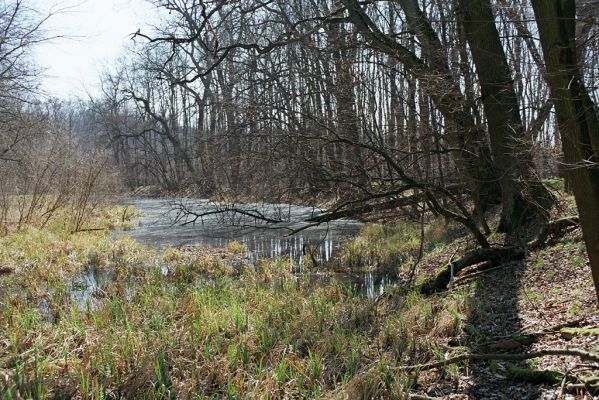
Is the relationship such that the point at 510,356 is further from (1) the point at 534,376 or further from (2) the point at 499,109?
(2) the point at 499,109

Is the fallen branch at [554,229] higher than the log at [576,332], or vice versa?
the fallen branch at [554,229]

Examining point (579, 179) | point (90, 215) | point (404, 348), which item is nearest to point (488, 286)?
point (404, 348)

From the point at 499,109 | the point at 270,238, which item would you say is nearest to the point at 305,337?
the point at 499,109

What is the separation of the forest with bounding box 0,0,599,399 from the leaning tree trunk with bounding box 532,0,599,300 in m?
0.02

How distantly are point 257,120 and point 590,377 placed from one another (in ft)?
19.6

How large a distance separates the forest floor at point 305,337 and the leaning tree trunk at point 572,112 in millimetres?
1118

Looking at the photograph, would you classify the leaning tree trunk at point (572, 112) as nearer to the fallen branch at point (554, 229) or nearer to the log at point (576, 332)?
the log at point (576, 332)

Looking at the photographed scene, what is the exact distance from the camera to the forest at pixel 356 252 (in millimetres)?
4359

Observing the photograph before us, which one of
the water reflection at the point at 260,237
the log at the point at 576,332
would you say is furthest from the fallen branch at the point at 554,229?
the water reflection at the point at 260,237

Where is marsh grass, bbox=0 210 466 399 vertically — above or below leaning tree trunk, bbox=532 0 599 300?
below

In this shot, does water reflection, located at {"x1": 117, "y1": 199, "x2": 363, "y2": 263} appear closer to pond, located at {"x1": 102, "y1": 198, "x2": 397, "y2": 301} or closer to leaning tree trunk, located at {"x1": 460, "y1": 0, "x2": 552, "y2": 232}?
pond, located at {"x1": 102, "y1": 198, "x2": 397, "y2": 301}

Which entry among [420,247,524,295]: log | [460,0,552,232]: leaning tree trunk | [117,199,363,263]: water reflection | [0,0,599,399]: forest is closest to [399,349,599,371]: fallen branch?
[0,0,599,399]: forest

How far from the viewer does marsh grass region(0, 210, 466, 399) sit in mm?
4508

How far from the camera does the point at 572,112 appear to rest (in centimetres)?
395
